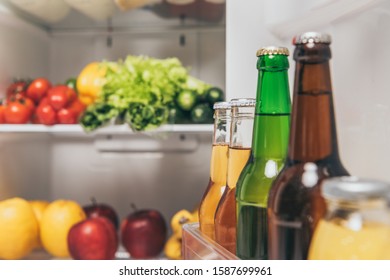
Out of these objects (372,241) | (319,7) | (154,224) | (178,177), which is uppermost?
(319,7)

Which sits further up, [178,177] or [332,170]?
[332,170]

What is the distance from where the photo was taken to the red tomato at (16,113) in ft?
4.16

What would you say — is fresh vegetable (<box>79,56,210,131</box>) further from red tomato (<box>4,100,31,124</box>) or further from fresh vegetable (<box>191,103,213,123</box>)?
red tomato (<box>4,100,31,124</box>)

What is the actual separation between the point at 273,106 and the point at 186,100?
87 cm

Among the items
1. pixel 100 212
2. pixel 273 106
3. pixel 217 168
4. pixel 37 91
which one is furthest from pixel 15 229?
pixel 273 106

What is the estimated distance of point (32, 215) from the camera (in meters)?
1.21

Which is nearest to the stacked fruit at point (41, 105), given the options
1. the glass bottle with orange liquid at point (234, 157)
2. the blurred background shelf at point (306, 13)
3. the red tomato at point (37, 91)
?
the red tomato at point (37, 91)

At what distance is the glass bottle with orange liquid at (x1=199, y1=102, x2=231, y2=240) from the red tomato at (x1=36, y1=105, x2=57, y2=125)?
0.89m

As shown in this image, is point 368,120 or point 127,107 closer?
point 368,120

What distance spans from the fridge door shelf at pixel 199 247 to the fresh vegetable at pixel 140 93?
2.43 feet

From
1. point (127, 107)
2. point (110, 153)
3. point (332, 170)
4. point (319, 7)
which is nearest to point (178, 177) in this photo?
point (110, 153)

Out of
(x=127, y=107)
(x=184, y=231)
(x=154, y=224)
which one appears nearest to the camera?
(x=184, y=231)
